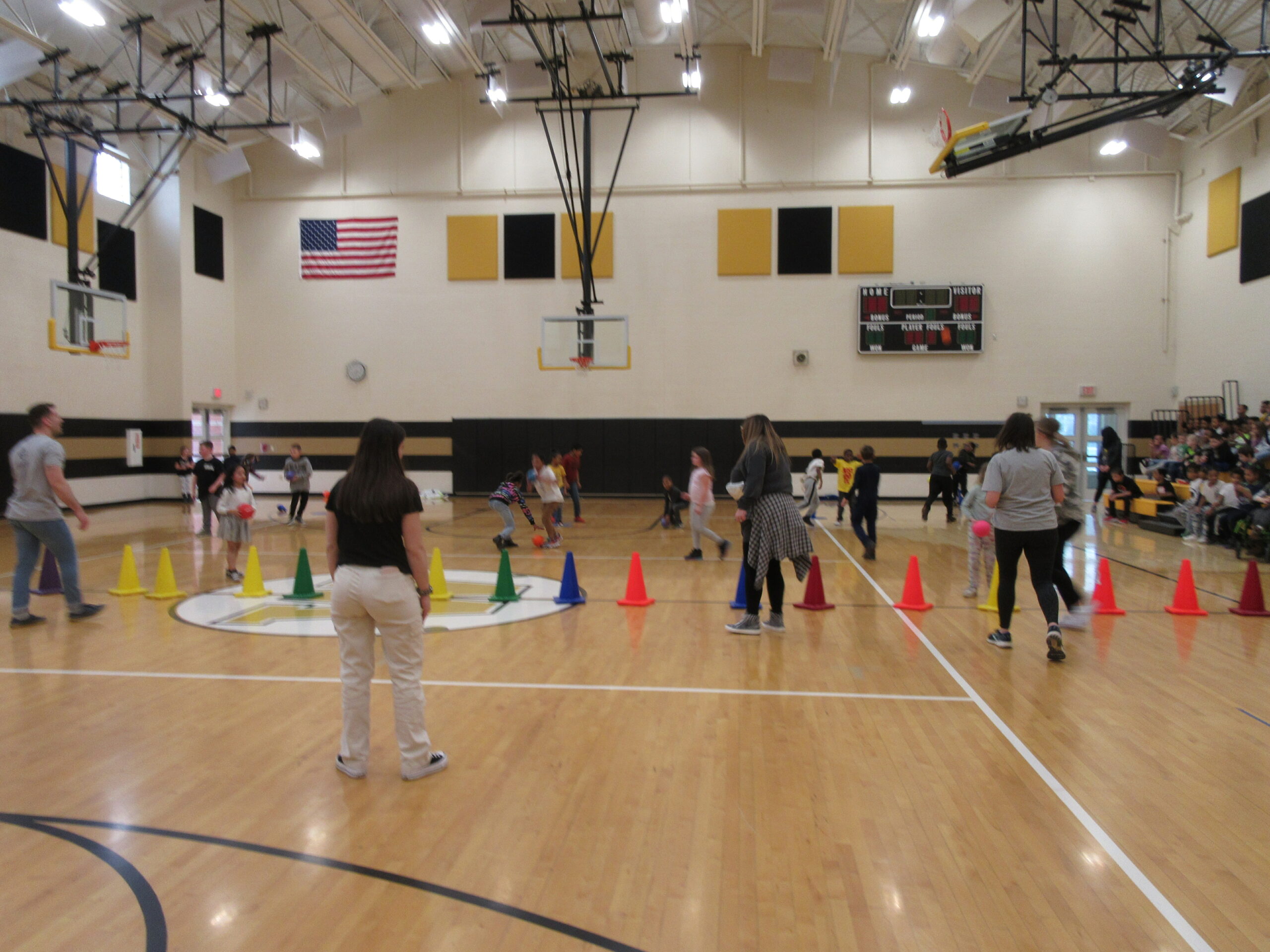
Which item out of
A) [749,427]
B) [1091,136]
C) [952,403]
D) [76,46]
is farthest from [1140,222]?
[76,46]

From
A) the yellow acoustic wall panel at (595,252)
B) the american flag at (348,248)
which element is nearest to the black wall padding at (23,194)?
the american flag at (348,248)

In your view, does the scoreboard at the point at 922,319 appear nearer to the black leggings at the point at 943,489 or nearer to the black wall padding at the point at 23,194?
the black leggings at the point at 943,489

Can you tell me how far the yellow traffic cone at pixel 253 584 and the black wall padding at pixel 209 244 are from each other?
1460 centimetres

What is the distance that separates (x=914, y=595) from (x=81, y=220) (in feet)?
61.9

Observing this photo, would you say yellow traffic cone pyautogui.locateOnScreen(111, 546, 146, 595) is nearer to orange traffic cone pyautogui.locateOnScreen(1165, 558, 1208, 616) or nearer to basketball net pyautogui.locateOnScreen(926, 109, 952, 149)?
orange traffic cone pyautogui.locateOnScreen(1165, 558, 1208, 616)

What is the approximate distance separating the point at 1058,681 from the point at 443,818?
4325 mm

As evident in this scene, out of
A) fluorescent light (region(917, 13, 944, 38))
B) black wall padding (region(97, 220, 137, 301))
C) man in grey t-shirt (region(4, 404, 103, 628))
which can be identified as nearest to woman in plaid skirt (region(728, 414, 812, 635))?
man in grey t-shirt (region(4, 404, 103, 628))

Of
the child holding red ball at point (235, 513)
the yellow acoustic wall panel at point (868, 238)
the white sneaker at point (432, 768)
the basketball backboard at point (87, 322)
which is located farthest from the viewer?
the yellow acoustic wall panel at point (868, 238)

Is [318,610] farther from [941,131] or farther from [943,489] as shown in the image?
[941,131]

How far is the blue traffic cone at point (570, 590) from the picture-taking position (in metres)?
8.18

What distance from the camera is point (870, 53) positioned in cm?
1934

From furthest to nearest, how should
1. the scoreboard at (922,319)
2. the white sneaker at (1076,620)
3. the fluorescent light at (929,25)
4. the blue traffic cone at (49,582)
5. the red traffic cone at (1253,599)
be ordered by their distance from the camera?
the scoreboard at (922,319) → the fluorescent light at (929,25) → the blue traffic cone at (49,582) → the red traffic cone at (1253,599) → the white sneaker at (1076,620)

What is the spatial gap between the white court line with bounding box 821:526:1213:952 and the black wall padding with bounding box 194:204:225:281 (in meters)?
20.6

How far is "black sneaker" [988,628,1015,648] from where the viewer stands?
20.8 ft
